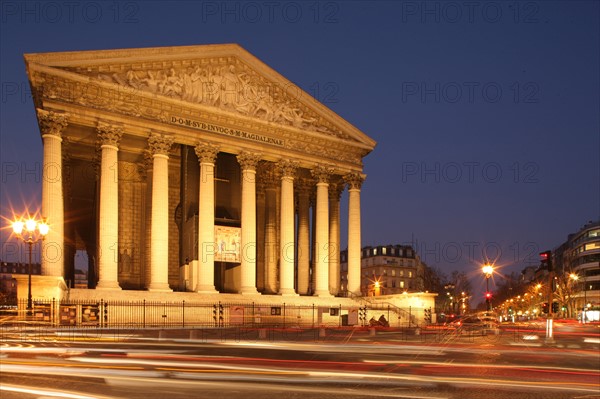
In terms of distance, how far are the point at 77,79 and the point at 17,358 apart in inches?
1052

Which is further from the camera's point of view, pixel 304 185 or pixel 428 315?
pixel 304 185

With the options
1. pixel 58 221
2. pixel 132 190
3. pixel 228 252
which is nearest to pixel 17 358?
pixel 58 221

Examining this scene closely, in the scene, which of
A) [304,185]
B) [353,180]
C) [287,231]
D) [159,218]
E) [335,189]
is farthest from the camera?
[304,185]

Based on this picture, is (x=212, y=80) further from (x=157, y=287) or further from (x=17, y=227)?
(x=17, y=227)

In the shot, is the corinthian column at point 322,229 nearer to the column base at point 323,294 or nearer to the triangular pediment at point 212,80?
the column base at point 323,294

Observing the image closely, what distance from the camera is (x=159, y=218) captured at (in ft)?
129

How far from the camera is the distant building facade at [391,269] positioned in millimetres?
137000

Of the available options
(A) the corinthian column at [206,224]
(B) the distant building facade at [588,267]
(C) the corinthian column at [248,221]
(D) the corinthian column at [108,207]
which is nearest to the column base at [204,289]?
(A) the corinthian column at [206,224]

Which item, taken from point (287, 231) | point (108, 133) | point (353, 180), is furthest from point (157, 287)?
point (353, 180)

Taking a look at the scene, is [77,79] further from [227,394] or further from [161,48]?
[227,394]

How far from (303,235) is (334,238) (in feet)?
9.18

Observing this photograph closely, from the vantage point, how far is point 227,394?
1027 centimetres

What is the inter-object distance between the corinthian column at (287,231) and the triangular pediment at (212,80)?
11.8 feet

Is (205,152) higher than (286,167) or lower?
higher
